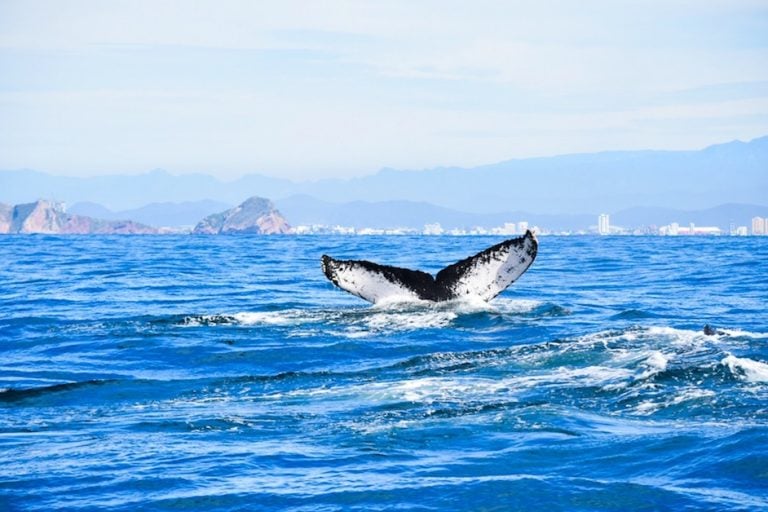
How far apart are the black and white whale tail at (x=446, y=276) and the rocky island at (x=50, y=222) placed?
157085 millimetres

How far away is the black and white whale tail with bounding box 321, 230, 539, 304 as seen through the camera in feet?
44.2

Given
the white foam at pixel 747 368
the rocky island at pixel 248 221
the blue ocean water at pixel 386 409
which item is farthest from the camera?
the rocky island at pixel 248 221

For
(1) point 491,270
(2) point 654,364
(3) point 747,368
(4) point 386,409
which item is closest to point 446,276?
(1) point 491,270

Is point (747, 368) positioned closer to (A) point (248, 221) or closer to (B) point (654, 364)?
(B) point (654, 364)

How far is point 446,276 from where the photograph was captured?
1478cm

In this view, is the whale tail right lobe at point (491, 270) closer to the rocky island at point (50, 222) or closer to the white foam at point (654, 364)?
the white foam at point (654, 364)

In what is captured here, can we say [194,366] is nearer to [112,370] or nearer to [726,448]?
[112,370]

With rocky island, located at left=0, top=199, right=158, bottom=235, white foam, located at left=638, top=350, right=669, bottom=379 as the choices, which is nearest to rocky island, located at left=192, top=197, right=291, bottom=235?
rocky island, located at left=0, top=199, right=158, bottom=235

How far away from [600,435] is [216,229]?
548 feet

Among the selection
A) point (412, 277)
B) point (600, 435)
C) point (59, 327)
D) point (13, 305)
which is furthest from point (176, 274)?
point (600, 435)

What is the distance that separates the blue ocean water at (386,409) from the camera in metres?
6.46

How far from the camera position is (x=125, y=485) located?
6586 millimetres

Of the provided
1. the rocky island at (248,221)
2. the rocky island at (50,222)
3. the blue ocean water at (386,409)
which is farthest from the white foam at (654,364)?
the rocky island at (50,222)

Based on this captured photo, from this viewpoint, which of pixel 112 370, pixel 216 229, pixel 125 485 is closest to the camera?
pixel 125 485
